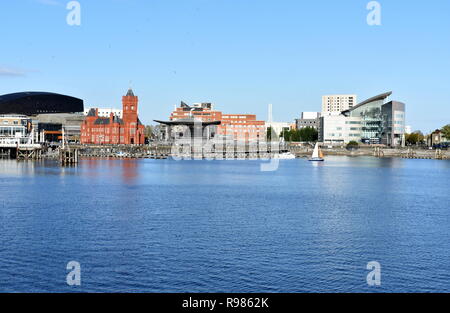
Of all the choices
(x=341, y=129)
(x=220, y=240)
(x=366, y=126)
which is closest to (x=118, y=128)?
(x=341, y=129)

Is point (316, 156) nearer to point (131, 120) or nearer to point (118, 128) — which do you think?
point (131, 120)

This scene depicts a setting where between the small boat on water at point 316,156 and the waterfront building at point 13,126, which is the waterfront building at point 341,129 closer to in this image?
the small boat on water at point 316,156

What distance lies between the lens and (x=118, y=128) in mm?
168625

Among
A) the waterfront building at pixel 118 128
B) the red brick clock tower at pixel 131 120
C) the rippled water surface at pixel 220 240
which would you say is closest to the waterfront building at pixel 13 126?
the waterfront building at pixel 118 128

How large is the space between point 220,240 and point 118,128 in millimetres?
140009

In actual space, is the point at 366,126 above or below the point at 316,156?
above

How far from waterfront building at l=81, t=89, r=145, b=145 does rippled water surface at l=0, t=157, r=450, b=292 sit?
108670 mm

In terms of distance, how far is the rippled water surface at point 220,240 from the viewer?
2467 centimetres

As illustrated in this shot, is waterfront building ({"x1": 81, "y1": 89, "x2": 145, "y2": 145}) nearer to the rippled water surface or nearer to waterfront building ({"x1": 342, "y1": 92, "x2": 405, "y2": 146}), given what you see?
waterfront building ({"x1": 342, "y1": 92, "x2": 405, "y2": 146})

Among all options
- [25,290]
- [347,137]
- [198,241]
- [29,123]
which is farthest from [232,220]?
[347,137]

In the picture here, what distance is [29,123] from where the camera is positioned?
15862 centimetres

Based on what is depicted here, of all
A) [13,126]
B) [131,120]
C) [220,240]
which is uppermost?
[131,120]

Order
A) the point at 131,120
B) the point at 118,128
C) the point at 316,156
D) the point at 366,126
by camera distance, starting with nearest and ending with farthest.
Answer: the point at 316,156
the point at 131,120
the point at 118,128
the point at 366,126

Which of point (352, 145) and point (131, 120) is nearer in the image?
point (131, 120)
